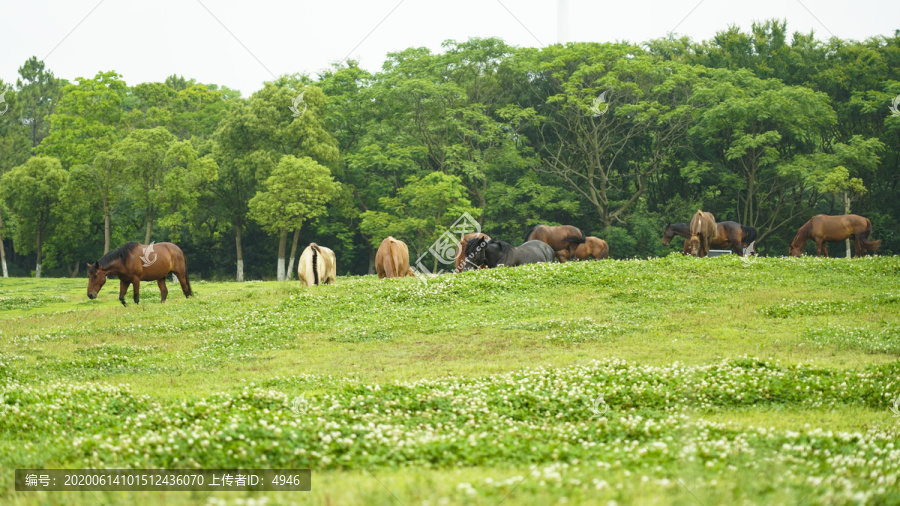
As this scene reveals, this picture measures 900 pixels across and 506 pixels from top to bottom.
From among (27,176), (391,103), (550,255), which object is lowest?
(550,255)

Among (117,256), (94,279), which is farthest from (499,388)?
(94,279)

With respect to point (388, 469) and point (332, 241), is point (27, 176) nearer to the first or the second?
point (332, 241)

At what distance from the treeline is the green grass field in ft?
85.7

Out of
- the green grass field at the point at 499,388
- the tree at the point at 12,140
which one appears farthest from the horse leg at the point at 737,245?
the tree at the point at 12,140

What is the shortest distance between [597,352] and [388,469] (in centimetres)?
981

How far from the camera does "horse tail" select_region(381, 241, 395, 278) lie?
31.1 metres

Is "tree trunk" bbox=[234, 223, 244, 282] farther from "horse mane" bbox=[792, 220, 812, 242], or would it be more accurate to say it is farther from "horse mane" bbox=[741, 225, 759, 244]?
"horse mane" bbox=[792, 220, 812, 242]

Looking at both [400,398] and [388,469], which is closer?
[388,469]

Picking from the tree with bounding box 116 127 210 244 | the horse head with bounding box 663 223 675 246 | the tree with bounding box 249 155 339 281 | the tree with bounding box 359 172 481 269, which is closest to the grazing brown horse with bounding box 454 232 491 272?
the horse head with bounding box 663 223 675 246

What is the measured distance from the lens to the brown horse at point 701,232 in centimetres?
3241

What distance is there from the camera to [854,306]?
21.3 meters

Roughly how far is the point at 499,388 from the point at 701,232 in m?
22.9

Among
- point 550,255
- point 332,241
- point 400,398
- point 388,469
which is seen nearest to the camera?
point 388,469

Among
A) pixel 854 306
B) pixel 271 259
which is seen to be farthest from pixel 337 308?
pixel 271 259
